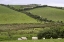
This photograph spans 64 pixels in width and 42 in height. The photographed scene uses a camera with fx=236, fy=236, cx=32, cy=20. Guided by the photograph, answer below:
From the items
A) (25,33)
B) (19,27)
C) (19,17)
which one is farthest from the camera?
(19,17)

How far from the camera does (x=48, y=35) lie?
46.0 m

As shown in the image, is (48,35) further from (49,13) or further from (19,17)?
(49,13)

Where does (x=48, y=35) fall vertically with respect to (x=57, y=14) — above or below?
above

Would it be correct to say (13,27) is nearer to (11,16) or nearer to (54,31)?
(54,31)

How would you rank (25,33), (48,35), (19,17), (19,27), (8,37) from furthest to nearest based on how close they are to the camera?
1. (19,17)
2. (19,27)
3. (25,33)
4. (8,37)
5. (48,35)

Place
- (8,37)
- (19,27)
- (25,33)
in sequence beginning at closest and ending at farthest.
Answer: (8,37), (25,33), (19,27)

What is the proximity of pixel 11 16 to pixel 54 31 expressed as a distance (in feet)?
150

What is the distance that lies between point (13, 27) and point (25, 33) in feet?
32.6

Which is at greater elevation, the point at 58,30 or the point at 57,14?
the point at 58,30

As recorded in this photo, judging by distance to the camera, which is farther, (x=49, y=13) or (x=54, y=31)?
(x=49, y=13)

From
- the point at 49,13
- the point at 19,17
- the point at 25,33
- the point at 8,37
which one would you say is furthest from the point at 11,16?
the point at 8,37

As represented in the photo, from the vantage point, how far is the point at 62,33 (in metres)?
47.9

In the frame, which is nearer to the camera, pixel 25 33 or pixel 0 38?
pixel 0 38

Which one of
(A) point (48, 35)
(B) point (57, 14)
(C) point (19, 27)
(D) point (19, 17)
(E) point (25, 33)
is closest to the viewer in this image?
(A) point (48, 35)
